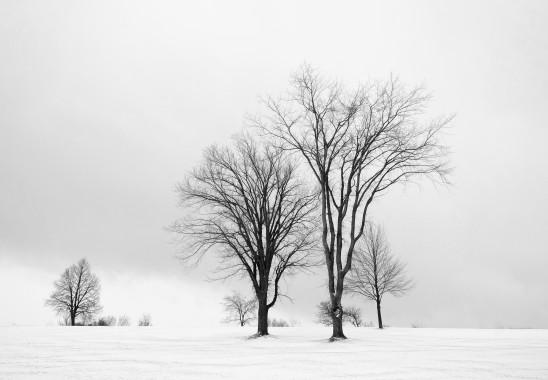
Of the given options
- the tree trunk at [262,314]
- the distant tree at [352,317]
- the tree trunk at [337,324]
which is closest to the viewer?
the tree trunk at [337,324]

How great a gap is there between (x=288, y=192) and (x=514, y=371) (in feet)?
51.5

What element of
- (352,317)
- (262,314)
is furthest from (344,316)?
(262,314)

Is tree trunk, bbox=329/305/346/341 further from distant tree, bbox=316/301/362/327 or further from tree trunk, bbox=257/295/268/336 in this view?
distant tree, bbox=316/301/362/327

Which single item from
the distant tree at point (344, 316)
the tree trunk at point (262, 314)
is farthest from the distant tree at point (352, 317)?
the tree trunk at point (262, 314)

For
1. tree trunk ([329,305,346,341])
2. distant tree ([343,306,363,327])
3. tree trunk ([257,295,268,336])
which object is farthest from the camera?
distant tree ([343,306,363,327])

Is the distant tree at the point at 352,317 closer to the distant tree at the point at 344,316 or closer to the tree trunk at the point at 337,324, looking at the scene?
the distant tree at the point at 344,316

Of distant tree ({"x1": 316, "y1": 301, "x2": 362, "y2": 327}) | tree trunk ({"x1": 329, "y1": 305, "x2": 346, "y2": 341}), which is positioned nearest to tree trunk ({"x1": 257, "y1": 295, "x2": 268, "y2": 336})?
tree trunk ({"x1": 329, "y1": 305, "x2": 346, "y2": 341})

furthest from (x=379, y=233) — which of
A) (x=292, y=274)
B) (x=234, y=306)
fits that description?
(x=234, y=306)

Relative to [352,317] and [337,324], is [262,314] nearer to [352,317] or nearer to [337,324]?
[337,324]

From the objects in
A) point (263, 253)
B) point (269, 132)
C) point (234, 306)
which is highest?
point (269, 132)

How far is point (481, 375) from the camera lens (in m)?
7.21

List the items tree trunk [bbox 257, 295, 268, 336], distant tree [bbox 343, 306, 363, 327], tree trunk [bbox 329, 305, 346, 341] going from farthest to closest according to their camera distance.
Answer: distant tree [bbox 343, 306, 363, 327]
tree trunk [bbox 257, 295, 268, 336]
tree trunk [bbox 329, 305, 346, 341]

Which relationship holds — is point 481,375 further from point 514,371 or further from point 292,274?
point 292,274

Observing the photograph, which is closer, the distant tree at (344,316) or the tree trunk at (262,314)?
the tree trunk at (262,314)
